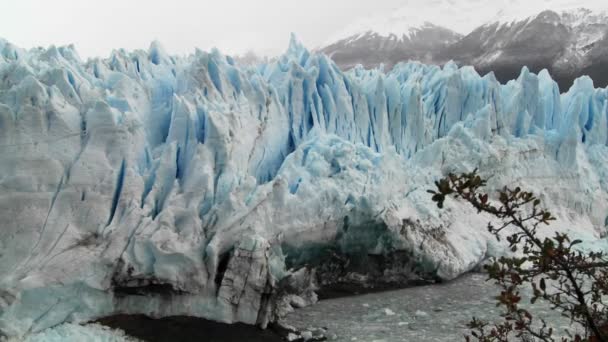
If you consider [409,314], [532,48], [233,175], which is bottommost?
[409,314]

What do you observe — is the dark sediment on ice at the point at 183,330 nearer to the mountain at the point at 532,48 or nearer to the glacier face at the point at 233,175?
the glacier face at the point at 233,175

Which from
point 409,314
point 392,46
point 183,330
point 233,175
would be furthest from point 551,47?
point 183,330

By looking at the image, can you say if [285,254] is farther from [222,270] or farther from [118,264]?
[118,264]

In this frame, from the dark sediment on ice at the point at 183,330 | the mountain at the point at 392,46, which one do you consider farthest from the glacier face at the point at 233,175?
the mountain at the point at 392,46

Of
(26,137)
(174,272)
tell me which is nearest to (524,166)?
(174,272)

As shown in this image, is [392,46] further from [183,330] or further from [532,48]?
[183,330]

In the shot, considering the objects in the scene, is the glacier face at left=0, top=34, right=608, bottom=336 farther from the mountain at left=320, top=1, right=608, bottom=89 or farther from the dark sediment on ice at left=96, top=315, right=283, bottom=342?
the mountain at left=320, top=1, right=608, bottom=89
